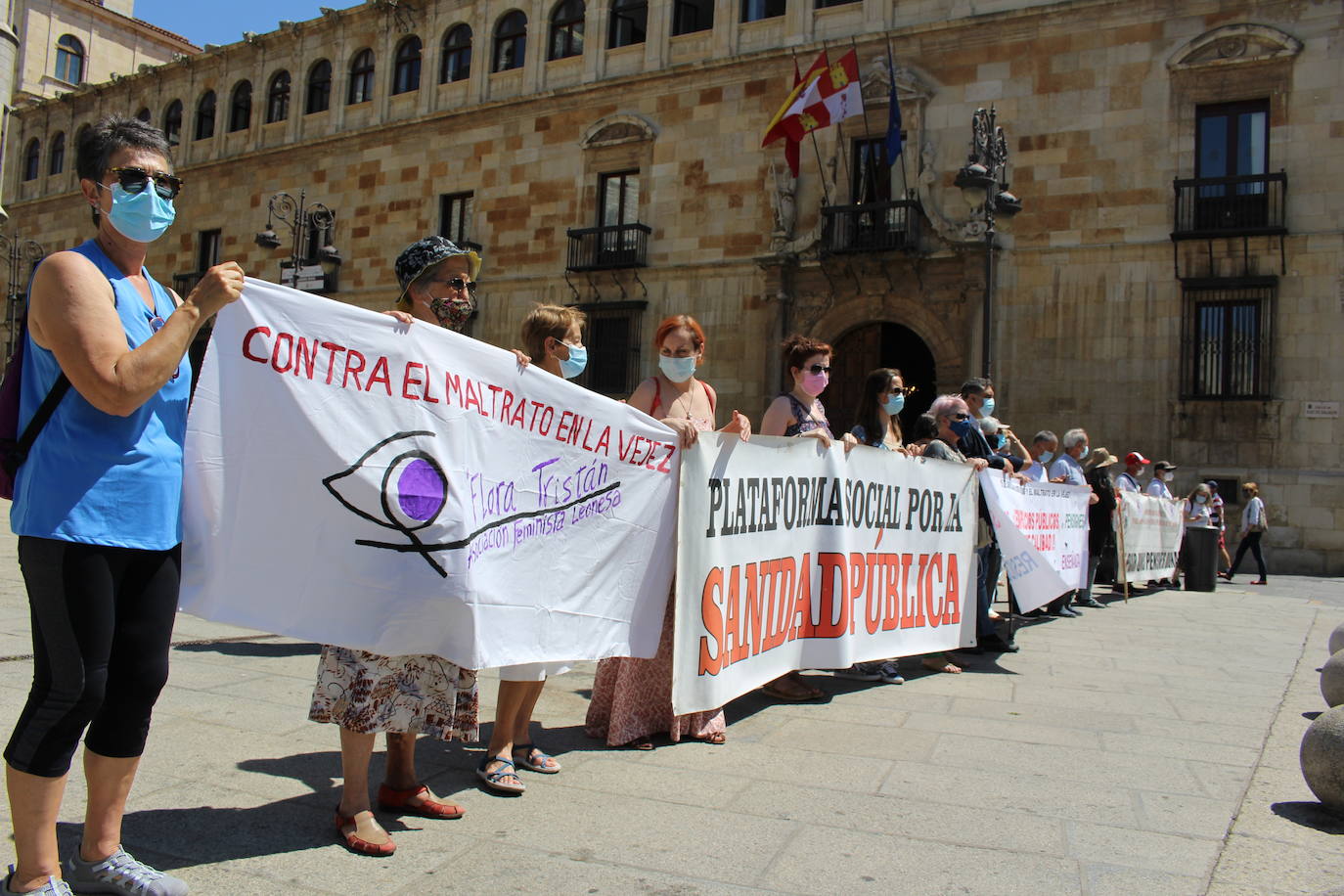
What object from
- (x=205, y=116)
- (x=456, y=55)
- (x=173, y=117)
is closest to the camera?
(x=456, y=55)

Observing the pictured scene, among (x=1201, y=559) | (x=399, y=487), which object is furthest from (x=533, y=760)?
(x=1201, y=559)

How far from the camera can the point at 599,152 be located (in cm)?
2342

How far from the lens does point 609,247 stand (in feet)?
75.3

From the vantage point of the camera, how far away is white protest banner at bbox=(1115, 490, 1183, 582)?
11.8 metres

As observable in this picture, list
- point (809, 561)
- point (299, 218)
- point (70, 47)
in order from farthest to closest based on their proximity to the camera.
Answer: point (70, 47), point (299, 218), point (809, 561)

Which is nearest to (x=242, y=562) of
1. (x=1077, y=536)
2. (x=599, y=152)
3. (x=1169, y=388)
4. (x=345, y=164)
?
(x=1077, y=536)

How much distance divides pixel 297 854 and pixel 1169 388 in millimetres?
17683

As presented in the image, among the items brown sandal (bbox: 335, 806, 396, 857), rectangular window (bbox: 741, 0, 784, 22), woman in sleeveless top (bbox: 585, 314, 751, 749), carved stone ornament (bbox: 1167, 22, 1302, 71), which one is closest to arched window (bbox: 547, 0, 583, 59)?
rectangular window (bbox: 741, 0, 784, 22)

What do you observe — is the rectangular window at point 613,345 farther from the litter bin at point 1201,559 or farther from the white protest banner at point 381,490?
the white protest banner at point 381,490

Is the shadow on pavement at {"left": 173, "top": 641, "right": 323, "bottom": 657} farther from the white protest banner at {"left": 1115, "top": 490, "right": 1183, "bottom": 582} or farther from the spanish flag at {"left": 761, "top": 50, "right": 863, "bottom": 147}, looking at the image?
the spanish flag at {"left": 761, "top": 50, "right": 863, "bottom": 147}

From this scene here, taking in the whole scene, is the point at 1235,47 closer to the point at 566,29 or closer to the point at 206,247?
the point at 566,29

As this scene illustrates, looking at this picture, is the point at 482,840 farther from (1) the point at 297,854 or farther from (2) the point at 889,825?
(2) the point at 889,825

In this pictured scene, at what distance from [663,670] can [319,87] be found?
28815 mm

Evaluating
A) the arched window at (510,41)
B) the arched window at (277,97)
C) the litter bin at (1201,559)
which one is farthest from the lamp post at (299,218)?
the litter bin at (1201,559)
